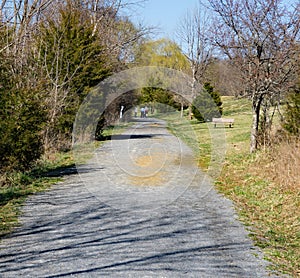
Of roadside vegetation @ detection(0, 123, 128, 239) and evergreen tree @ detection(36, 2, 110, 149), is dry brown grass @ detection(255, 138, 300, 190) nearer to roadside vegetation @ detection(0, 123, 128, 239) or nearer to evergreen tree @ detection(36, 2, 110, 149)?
roadside vegetation @ detection(0, 123, 128, 239)

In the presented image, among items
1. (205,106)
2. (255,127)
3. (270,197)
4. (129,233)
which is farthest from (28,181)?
(205,106)

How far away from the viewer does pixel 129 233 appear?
237 inches

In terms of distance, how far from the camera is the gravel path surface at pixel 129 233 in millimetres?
4684

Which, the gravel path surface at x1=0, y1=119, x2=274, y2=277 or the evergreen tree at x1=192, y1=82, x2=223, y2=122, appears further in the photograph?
the evergreen tree at x1=192, y1=82, x2=223, y2=122

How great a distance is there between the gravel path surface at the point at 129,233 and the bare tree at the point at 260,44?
434 cm

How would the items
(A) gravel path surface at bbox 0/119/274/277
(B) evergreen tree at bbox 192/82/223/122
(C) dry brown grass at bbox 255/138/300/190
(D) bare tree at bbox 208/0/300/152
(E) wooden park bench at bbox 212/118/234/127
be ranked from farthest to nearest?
(B) evergreen tree at bbox 192/82/223/122 < (E) wooden park bench at bbox 212/118/234/127 < (D) bare tree at bbox 208/0/300/152 < (C) dry brown grass at bbox 255/138/300/190 < (A) gravel path surface at bbox 0/119/274/277

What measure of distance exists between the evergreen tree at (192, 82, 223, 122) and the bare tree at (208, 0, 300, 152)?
19.3m

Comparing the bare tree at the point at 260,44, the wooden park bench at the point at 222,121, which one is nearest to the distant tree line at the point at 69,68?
the bare tree at the point at 260,44

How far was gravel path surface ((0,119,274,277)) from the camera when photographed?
4.68 m

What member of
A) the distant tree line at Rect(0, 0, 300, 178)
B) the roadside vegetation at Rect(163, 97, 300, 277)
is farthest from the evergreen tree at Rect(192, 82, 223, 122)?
the roadside vegetation at Rect(163, 97, 300, 277)

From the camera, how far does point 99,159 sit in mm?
14375

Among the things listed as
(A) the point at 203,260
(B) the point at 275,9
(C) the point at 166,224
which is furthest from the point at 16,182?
(B) the point at 275,9

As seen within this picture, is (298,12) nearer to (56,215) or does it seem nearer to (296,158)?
(296,158)

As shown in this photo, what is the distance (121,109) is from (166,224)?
25.0m
